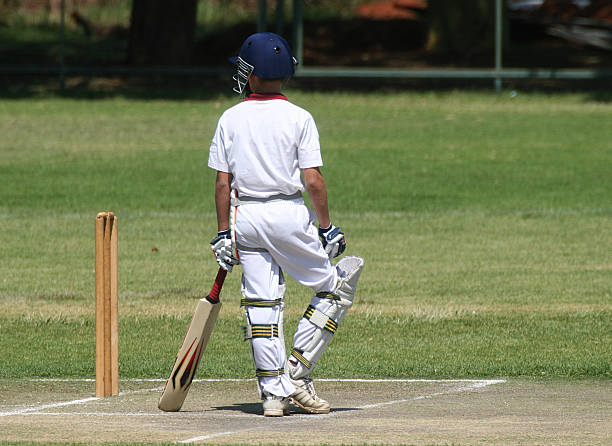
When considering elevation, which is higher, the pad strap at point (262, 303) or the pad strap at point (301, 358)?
the pad strap at point (262, 303)

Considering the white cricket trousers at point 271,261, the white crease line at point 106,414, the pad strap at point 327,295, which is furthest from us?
the pad strap at point 327,295

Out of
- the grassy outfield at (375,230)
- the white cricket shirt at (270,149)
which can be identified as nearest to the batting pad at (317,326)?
the white cricket shirt at (270,149)

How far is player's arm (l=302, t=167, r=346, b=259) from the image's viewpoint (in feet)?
24.2

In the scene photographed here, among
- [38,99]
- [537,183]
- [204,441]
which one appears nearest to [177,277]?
[204,441]

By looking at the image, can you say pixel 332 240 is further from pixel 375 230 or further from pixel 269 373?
pixel 375 230

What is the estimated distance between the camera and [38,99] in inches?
1191

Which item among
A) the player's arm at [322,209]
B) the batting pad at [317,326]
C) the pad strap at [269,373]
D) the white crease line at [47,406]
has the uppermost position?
the player's arm at [322,209]

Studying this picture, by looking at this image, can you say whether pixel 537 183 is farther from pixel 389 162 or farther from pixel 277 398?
pixel 277 398

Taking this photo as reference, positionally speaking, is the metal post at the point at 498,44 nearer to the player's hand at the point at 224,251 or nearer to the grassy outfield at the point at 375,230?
the grassy outfield at the point at 375,230

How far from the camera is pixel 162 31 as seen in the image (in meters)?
32.8

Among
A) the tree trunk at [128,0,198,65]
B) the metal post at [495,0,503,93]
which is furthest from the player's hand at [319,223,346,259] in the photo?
the tree trunk at [128,0,198,65]

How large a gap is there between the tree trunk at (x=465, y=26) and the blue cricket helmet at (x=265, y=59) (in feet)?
94.4

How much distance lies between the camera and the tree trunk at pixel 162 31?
1286 inches

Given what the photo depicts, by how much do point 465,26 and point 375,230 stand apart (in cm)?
1930
